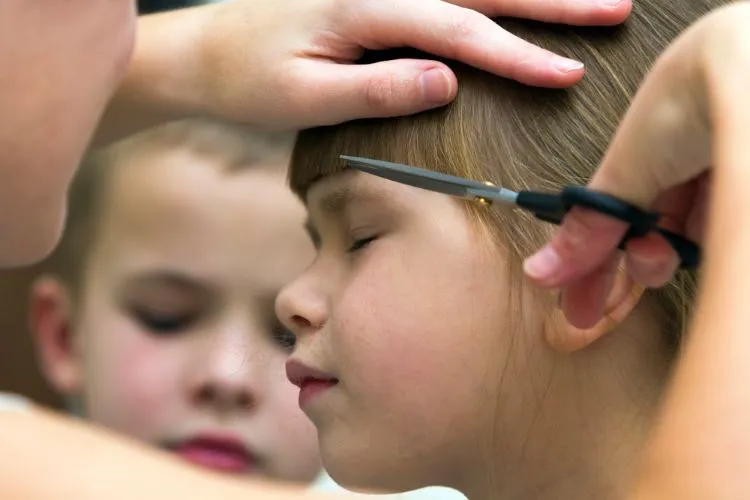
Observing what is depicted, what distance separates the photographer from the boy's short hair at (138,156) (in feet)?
3.56

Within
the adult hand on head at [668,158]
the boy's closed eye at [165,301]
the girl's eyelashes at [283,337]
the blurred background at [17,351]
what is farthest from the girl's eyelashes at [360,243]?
the blurred background at [17,351]

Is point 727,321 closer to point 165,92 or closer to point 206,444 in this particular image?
point 165,92

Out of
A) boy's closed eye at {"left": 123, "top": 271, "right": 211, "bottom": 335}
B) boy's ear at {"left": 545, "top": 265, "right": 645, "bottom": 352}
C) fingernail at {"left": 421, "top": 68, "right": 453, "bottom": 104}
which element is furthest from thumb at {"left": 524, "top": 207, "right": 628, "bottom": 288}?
boy's closed eye at {"left": 123, "top": 271, "right": 211, "bottom": 335}

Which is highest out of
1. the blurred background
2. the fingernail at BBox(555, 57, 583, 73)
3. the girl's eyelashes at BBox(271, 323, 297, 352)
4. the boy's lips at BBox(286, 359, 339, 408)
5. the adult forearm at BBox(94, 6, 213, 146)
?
the fingernail at BBox(555, 57, 583, 73)

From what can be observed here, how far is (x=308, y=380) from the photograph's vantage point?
78 centimetres

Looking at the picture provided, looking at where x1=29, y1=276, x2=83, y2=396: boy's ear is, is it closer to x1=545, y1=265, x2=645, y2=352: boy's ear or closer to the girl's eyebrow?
the girl's eyebrow

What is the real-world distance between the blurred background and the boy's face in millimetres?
357

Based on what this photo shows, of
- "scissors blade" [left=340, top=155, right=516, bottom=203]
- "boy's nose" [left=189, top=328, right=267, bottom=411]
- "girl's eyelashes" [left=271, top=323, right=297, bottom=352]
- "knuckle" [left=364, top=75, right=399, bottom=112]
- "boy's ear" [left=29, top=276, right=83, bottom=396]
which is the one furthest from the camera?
"boy's ear" [left=29, top=276, right=83, bottom=396]

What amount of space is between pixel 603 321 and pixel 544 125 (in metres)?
0.14

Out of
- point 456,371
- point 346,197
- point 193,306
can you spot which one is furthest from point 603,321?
point 193,306

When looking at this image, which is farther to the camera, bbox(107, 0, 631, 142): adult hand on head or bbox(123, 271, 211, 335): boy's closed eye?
bbox(123, 271, 211, 335): boy's closed eye

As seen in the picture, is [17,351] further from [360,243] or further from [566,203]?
[566,203]

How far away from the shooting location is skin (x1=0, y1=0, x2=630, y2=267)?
67cm

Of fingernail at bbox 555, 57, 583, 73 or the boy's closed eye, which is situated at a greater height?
fingernail at bbox 555, 57, 583, 73
